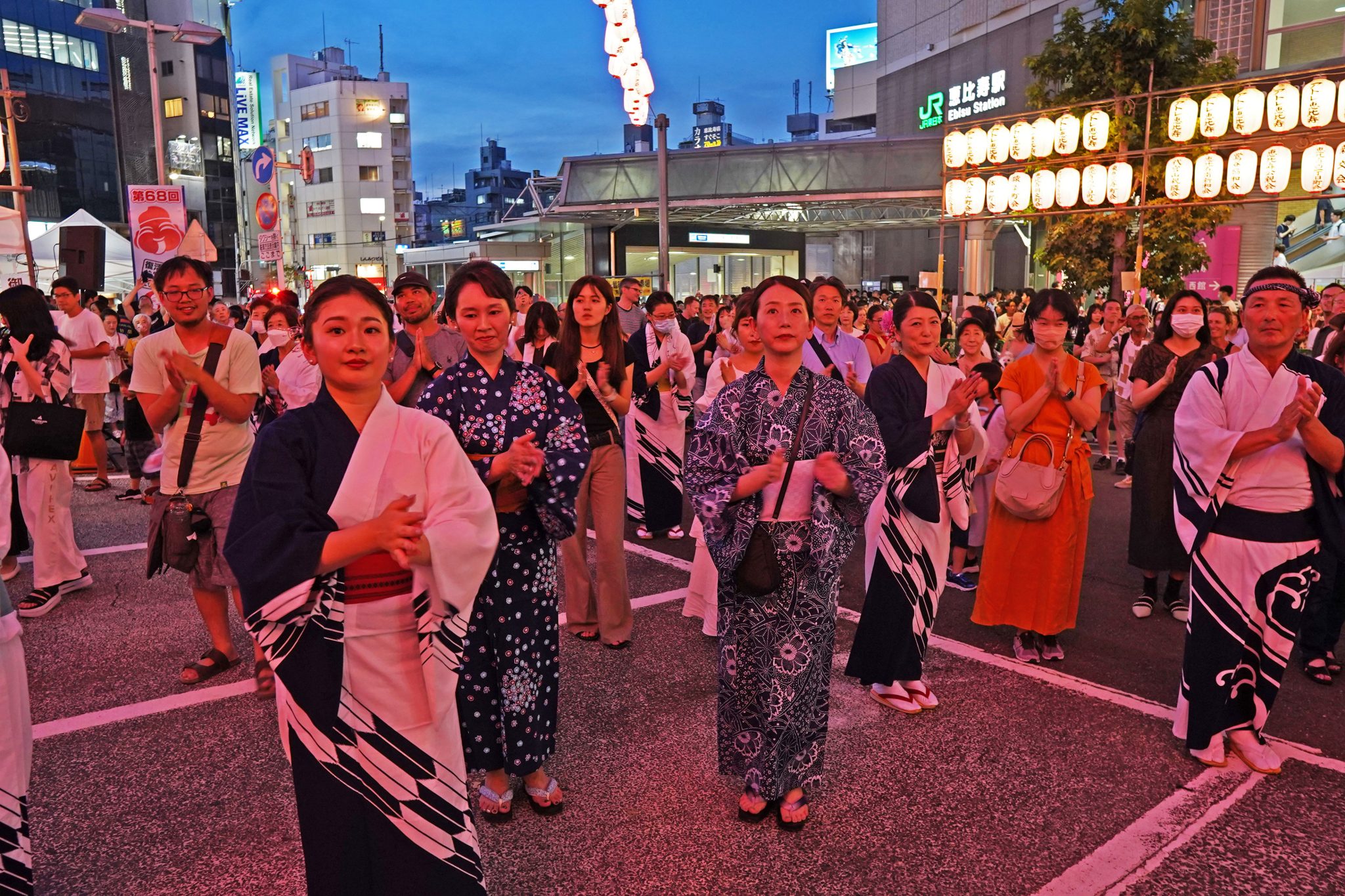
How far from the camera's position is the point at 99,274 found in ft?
44.4

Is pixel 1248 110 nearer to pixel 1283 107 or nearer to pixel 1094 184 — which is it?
pixel 1283 107

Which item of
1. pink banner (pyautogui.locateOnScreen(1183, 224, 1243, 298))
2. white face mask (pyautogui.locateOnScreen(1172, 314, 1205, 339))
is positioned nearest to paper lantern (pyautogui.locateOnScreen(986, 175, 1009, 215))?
pink banner (pyautogui.locateOnScreen(1183, 224, 1243, 298))

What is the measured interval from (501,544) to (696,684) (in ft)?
5.18

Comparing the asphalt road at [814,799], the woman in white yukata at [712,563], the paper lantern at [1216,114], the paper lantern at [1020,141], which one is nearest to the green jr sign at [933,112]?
the paper lantern at [1020,141]

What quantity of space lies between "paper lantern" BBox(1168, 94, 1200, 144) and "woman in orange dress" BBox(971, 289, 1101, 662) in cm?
1040

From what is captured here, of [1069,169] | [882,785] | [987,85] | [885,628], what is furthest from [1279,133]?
[987,85]

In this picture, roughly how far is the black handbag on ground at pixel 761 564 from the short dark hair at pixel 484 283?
122 centimetres

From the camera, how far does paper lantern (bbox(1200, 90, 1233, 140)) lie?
41.3 feet

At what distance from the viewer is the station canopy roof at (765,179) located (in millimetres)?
26547

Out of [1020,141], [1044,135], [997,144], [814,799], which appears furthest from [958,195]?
[814,799]

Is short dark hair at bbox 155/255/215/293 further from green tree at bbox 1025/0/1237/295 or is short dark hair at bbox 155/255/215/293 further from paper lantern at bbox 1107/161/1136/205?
green tree at bbox 1025/0/1237/295

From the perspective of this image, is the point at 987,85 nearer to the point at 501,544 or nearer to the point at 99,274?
the point at 99,274

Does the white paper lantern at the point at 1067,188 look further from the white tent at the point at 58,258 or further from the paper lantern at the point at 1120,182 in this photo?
the white tent at the point at 58,258

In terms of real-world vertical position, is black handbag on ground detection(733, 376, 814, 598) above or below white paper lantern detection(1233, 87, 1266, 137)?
below
